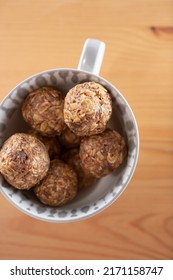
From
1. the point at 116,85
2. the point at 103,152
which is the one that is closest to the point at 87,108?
the point at 103,152

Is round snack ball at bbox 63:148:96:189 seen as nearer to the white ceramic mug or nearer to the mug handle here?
the white ceramic mug

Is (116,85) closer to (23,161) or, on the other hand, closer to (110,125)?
(110,125)

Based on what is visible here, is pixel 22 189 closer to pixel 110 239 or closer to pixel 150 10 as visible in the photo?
pixel 110 239

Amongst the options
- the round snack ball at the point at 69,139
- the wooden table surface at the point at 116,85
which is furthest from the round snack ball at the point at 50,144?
the wooden table surface at the point at 116,85

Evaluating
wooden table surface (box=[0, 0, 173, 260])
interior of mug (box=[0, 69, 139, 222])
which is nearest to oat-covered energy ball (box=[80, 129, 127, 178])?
interior of mug (box=[0, 69, 139, 222])

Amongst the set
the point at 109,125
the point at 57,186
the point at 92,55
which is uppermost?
the point at 92,55

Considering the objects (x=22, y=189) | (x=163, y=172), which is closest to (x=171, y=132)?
(x=163, y=172)
